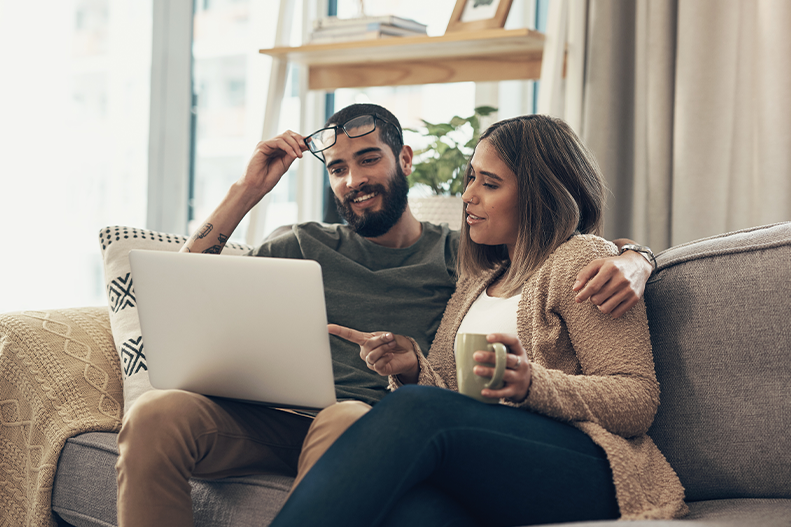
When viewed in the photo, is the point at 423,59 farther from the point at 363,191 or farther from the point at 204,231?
the point at 204,231

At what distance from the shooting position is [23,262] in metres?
2.24

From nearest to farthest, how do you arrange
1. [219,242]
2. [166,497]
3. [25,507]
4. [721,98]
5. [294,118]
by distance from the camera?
1. [166,497]
2. [25,507]
3. [219,242]
4. [721,98]
5. [294,118]

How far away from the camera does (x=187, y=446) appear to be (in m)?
1.07

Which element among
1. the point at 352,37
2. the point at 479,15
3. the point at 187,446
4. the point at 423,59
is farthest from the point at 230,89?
the point at 187,446

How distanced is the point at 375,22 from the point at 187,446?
1.45 metres

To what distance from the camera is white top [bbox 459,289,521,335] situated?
120 centimetres

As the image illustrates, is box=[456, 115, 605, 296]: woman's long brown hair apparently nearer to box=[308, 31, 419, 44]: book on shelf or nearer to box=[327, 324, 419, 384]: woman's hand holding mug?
box=[327, 324, 419, 384]: woman's hand holding mug

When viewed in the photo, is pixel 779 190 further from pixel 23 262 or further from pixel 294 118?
pixel 23 262

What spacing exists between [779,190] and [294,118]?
190cm

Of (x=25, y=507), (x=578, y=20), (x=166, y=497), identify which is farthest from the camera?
(x=578, y=20)

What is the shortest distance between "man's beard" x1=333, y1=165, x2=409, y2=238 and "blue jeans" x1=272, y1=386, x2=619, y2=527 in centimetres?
72

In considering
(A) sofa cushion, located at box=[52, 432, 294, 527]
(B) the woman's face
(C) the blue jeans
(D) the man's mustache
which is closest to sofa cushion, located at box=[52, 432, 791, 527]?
(A) sofa cushion, located at box=[52, 432, 294, 527]

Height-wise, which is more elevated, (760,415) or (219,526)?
(760,415)

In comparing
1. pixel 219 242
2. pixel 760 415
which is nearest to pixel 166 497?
pixel 219 242
